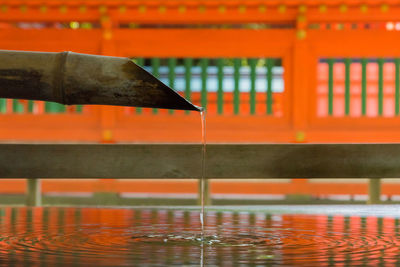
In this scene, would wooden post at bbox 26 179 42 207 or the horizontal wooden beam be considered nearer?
the horizontal wooden beam

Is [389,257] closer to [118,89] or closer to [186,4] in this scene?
[118,89]

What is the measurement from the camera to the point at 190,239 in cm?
374

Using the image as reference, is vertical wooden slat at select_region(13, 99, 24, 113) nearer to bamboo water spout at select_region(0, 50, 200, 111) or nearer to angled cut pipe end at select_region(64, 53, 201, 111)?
bamboo water spout at select_region(0, 50, 200, 111)

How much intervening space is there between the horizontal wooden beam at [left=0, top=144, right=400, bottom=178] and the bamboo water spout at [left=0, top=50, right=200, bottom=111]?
4.93ft

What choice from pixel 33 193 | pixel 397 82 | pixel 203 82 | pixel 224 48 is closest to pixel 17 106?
pixel 203 82

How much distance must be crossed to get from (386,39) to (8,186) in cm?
570

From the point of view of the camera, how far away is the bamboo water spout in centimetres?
333

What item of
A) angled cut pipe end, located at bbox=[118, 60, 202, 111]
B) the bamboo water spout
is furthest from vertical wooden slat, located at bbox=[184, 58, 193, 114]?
angled cut pipe end, located at bbox=[118, 60, 202, 111]

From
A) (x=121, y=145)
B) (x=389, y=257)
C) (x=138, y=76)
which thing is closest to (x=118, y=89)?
(x=138, y=76)

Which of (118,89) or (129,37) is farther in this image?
(129,37)

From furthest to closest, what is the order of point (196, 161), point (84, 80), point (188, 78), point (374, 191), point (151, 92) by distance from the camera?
point (188, 78), point (374, 191), point (196, 161), point (84, 80), point (151, 92)

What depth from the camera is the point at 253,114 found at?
426 inches

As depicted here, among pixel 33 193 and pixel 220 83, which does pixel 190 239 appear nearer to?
pixel 33 193

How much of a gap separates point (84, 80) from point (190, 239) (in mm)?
943
